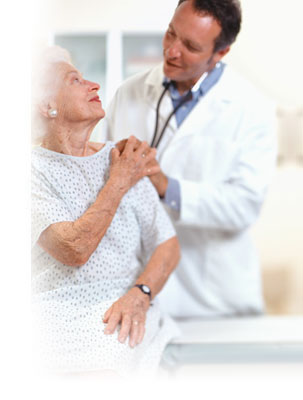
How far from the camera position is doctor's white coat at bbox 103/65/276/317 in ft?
2.80

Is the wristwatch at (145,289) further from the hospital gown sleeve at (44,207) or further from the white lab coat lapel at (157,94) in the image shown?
the white lab coat lapel at (157,94)

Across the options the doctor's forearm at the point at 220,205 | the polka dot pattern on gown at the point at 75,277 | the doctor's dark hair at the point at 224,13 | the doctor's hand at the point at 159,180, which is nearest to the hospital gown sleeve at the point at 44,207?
the polka dot pattern on gown at the point at 75,277

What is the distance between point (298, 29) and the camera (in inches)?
39.2

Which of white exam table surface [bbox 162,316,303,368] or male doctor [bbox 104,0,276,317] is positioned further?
white exam table surface [bbox 162,316,303,368]

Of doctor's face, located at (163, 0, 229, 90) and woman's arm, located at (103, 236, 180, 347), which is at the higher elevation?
doctor's face, located at (163, 0, 229, 90)

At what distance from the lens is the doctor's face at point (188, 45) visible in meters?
0.77

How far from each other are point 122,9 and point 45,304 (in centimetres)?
43

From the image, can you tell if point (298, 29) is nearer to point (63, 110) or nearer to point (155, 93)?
point (155, 93)

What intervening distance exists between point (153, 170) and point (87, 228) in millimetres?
233

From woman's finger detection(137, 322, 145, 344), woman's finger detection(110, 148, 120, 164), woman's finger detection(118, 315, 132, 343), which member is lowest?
woman's finger detection(137, 322, 145, 344)

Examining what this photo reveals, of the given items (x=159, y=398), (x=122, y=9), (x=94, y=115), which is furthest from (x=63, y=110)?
(x=159, y=398)

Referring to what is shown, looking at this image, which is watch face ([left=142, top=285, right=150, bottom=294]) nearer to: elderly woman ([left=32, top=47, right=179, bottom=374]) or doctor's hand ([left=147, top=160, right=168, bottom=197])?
elderly woman ([left=32, top=47, right=179, bottom=374])

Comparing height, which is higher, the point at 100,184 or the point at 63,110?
the point at 63,110

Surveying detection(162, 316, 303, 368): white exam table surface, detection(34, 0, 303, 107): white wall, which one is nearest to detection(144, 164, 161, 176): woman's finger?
detection(34, 0, 303, 107): white wall
